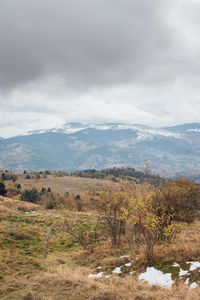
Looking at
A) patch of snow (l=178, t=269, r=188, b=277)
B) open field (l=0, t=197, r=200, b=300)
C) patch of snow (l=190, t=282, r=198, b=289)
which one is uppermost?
patch of snow (l=190, t=282, r=198, b=289)

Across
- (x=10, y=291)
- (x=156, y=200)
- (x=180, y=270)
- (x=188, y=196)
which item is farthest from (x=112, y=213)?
(x=188, y=196)

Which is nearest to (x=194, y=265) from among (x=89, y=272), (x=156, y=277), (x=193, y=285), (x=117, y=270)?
(x=193, y=285)

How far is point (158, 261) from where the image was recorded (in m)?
13.1

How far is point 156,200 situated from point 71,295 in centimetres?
1105

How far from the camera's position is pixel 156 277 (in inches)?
446

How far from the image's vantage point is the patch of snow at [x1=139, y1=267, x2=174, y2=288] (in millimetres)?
10480

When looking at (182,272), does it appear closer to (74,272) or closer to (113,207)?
(74,272)

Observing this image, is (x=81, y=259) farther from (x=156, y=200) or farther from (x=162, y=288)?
(x=162, y=288)

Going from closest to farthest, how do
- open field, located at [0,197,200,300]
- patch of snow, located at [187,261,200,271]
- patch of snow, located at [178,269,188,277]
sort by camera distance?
open field, located at [0,197,200,300]
patch of snow, located at [178,269,188,277]
patch of snow, located at [187,261,200,271]

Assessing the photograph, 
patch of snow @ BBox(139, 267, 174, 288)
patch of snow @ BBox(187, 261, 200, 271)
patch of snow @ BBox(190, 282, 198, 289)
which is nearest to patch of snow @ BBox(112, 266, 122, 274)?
patch of snow @ BBox(139, 267, 174, 288)

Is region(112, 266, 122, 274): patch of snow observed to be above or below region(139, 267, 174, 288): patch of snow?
below

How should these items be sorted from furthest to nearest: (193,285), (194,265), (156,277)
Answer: (156,277), (194,265), (193,285)

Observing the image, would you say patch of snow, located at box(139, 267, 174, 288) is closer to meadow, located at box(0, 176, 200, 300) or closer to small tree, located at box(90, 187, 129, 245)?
meadow, located at box(0, 176, 200, 300)

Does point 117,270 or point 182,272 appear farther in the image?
point 117,270
